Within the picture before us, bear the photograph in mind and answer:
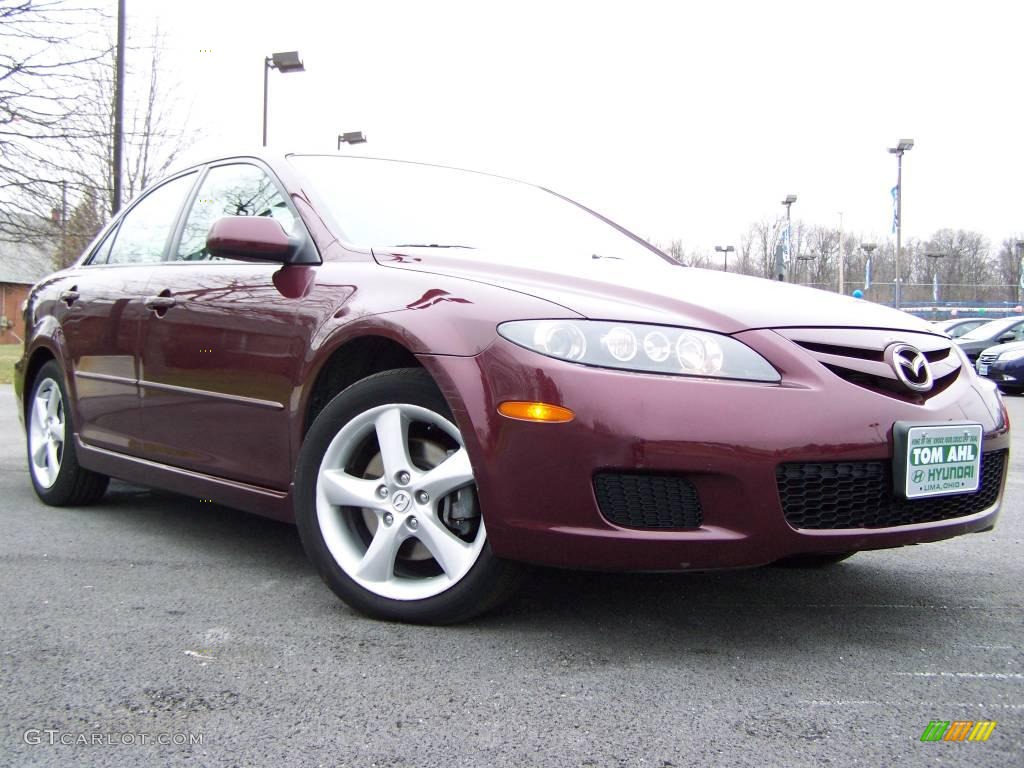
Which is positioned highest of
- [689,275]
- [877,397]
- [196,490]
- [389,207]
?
[389,207]

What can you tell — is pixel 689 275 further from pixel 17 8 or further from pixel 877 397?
pixel 17 8

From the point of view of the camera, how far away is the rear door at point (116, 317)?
398 cm

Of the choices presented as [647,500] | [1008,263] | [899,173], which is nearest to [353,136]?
[899,173]

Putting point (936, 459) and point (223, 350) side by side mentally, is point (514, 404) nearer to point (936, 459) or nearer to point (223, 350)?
point (936, 459)

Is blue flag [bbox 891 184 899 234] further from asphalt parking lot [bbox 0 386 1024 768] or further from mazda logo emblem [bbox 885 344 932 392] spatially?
mazda logo emblem [bbox 885 344 932 392]

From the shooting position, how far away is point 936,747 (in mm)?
2018

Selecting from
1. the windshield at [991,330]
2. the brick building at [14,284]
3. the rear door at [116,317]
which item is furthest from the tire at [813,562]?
the brick building at [14,284]

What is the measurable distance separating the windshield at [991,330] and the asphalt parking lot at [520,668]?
62.6 ft

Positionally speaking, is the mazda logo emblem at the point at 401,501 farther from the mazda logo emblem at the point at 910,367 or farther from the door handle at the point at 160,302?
the door handle at the point at 160,302

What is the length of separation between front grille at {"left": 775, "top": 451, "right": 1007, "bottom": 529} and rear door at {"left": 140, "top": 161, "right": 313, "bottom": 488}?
148cm

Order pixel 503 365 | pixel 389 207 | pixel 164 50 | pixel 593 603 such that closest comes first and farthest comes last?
1. pixel 503 365
2. pixel 593 603
3. pixel 389 207
4. pixel 164 50

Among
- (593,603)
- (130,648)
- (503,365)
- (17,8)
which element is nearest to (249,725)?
(130,648)

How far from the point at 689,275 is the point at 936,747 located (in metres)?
1.59
